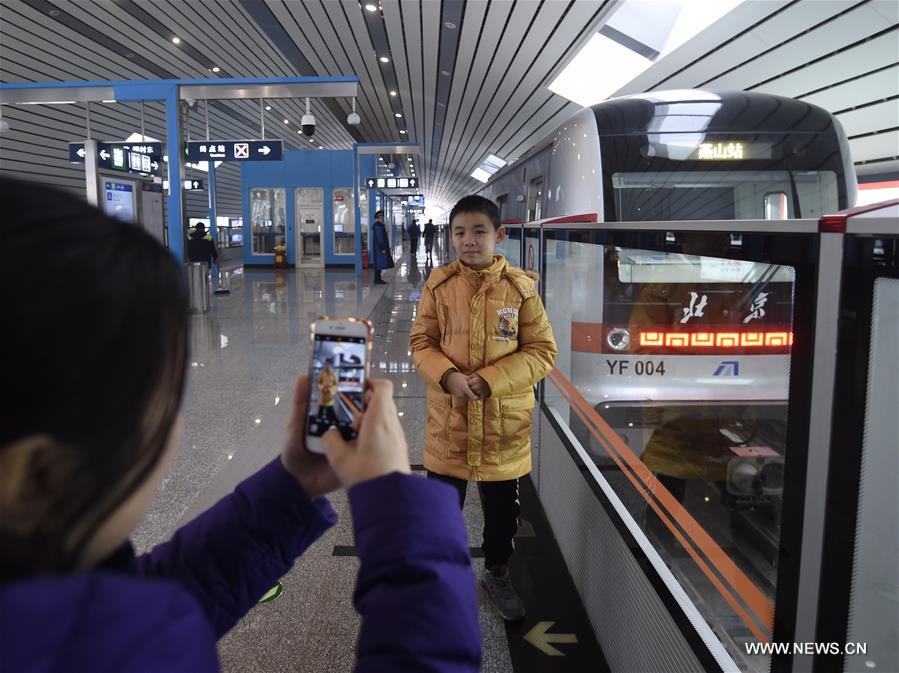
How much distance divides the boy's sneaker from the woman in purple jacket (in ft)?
6.56

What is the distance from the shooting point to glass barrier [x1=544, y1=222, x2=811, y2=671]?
1454 millimetres

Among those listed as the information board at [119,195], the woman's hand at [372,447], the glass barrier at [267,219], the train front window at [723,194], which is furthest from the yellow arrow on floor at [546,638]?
the glass barrier at [267,219]

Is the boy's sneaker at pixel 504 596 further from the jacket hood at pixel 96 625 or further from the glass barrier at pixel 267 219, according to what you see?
the glass barrier at pixel 267 219

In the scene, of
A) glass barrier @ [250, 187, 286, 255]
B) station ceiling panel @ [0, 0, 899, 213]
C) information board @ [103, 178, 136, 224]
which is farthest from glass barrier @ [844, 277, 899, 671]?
glass barrier @ [250, 187, 286, 255]

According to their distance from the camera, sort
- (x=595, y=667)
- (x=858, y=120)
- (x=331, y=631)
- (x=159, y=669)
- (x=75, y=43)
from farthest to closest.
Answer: (x=75, y=43)
(x=858, y=120)
(x=331, y=631)
(x=595, y=667)
(x=159, y=669)

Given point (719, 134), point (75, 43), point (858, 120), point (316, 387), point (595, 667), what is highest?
point (75, 43)

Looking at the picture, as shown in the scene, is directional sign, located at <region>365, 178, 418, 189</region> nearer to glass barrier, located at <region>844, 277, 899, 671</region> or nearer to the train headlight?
the train headlight

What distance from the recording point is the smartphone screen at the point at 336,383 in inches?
30.9

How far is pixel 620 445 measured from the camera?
8.64 ft

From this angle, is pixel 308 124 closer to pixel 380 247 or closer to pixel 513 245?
pixel 380 247

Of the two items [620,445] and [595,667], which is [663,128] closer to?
[620,445]

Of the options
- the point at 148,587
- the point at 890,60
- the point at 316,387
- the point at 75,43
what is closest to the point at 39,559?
the point at 148,587

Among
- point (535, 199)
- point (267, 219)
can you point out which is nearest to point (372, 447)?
point (535, 199)

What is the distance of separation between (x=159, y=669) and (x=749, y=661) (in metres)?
1.33
